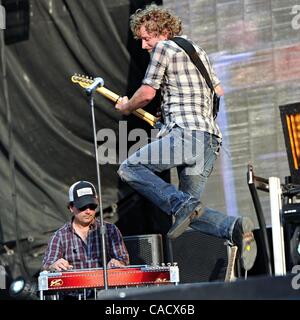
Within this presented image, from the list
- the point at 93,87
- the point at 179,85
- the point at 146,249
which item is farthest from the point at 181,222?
the point at 146,249

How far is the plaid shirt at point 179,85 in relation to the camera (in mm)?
5340

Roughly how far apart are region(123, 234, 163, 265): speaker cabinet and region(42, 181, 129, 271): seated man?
45 centimetres

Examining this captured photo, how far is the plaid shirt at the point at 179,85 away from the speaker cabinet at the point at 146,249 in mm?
1460

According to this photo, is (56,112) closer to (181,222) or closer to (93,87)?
(93,87)

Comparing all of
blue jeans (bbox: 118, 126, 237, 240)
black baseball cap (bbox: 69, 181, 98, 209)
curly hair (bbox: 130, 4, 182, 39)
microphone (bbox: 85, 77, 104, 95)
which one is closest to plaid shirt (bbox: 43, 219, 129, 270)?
black baseball cap (bbox: 69, 181, 98, 209)

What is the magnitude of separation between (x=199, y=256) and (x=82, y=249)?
0.99 metres

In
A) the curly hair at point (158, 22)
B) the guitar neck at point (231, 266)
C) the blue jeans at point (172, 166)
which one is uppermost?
the curly hair at point (158, 22)

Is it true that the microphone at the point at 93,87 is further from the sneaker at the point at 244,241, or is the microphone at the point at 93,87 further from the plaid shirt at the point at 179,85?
the sneaker at the point at 244,241

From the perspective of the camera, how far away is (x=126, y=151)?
7746mm

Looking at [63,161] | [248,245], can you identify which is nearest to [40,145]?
[63,161]

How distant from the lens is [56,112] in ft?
26.0

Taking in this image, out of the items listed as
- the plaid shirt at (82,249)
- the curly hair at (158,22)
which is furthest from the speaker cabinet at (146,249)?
the curly hair at (158,22)

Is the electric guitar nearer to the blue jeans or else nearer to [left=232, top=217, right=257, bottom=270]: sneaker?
the blue jeans
